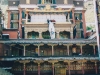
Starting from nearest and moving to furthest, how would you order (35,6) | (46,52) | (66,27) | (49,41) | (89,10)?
(49,41) < (46,52) < (66,27) < (35,6) < (89,10)

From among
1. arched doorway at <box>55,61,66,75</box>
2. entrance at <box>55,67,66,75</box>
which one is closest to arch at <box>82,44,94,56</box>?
arched doorway at <box>55,61,66,75</box>

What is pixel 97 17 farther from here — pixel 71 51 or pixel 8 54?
pixel 8 54

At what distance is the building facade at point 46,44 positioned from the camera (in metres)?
47.2

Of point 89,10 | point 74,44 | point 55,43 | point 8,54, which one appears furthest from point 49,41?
point 89,10

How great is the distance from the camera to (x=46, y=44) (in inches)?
1932

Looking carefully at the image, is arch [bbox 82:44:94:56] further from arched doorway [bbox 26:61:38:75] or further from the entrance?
arched doorway [bbox 26:61:38:75]

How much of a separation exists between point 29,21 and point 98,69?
20.2 m

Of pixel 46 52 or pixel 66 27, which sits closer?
pixel 46 52

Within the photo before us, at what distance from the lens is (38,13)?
192ft

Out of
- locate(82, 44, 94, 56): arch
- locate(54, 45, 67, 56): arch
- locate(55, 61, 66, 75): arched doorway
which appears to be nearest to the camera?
locate(55, 61, 66, 75): arched doorway

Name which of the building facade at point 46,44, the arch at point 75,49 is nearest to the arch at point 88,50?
the building facade at point 46,44

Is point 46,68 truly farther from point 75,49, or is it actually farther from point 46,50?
point 75,49

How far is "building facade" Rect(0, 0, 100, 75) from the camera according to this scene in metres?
47.2

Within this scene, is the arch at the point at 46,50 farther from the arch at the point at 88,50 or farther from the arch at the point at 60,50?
the arch at the point at 88,50
